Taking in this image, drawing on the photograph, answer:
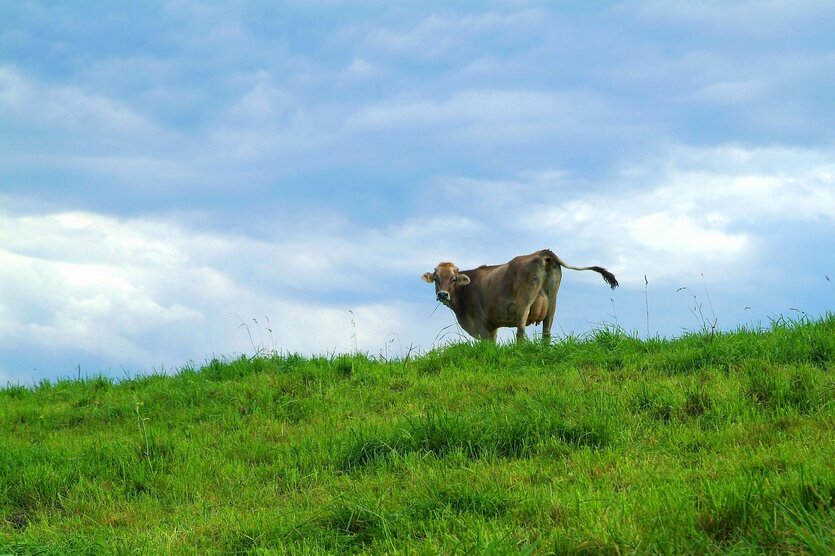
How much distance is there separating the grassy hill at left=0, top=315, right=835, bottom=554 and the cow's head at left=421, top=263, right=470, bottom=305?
522 centimetres

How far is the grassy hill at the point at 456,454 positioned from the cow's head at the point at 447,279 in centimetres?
522

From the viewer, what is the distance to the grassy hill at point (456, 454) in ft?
14.3

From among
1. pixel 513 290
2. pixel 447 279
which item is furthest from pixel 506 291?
pixel 447 279

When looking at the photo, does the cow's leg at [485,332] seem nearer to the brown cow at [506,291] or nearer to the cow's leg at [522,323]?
the brown cow at [506,291]

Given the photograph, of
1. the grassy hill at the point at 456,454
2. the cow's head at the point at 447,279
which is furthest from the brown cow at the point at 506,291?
the grassy hill at the point at 456,454

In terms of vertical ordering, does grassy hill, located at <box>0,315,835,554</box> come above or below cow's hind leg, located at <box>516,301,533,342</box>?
below

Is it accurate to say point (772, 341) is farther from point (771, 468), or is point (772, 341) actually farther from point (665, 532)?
point (665, 532)

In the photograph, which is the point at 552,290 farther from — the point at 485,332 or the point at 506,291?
the point at 485,332

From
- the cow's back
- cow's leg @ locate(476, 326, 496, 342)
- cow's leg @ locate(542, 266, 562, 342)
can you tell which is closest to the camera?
A: the cow's back

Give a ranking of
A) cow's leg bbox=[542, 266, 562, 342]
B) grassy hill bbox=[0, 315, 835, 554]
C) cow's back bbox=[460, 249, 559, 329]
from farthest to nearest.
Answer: cow's leg bbox=[542, 266, 562, 342], cow's back bbox=[460, 249, 559, 329], grassy hill bbox=[0, 315, 835, 554]

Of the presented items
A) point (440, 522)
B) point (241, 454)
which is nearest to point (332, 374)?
point (241, 454)

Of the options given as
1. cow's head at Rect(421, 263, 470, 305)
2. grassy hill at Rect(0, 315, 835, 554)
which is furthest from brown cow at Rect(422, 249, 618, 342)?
grassy hill at Rect(0, 315, 835, 554)

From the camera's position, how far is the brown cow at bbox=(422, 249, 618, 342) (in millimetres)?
14828

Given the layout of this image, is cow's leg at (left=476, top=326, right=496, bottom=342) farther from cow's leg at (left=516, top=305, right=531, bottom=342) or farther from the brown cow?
cow's leg at (left=516, top=305, right=531, bottom=342)
